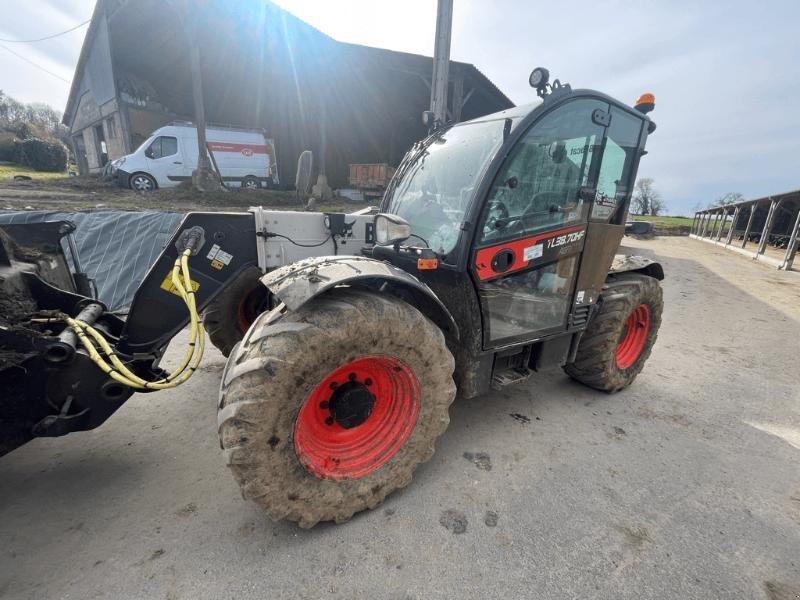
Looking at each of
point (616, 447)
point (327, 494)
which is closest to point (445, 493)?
point (327, 494)

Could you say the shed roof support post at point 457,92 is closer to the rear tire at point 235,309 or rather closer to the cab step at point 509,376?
the rear tire at point 235,309

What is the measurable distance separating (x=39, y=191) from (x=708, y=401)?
13424 mm

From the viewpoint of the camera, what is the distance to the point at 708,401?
135 inches

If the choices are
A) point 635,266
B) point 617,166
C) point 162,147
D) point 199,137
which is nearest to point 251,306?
point 617,166

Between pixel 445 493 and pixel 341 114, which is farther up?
pixel 341 114

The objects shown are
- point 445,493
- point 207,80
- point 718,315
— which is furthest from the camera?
point 207,80

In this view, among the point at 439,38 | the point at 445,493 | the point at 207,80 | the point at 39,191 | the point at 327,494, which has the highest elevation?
the point at 207,80

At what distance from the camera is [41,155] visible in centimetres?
2384

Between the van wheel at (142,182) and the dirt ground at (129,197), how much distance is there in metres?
0.47

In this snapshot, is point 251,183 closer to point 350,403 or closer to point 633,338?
point 633,338

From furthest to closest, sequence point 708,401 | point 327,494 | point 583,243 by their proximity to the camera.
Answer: point 708,401 → point 583,243 → point 327,494

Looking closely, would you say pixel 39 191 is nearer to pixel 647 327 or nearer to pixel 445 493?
pixel 445 493

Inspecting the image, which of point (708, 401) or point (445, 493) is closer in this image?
point (445, 493)

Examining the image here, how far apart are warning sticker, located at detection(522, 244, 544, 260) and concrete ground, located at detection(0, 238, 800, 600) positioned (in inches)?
50.3
